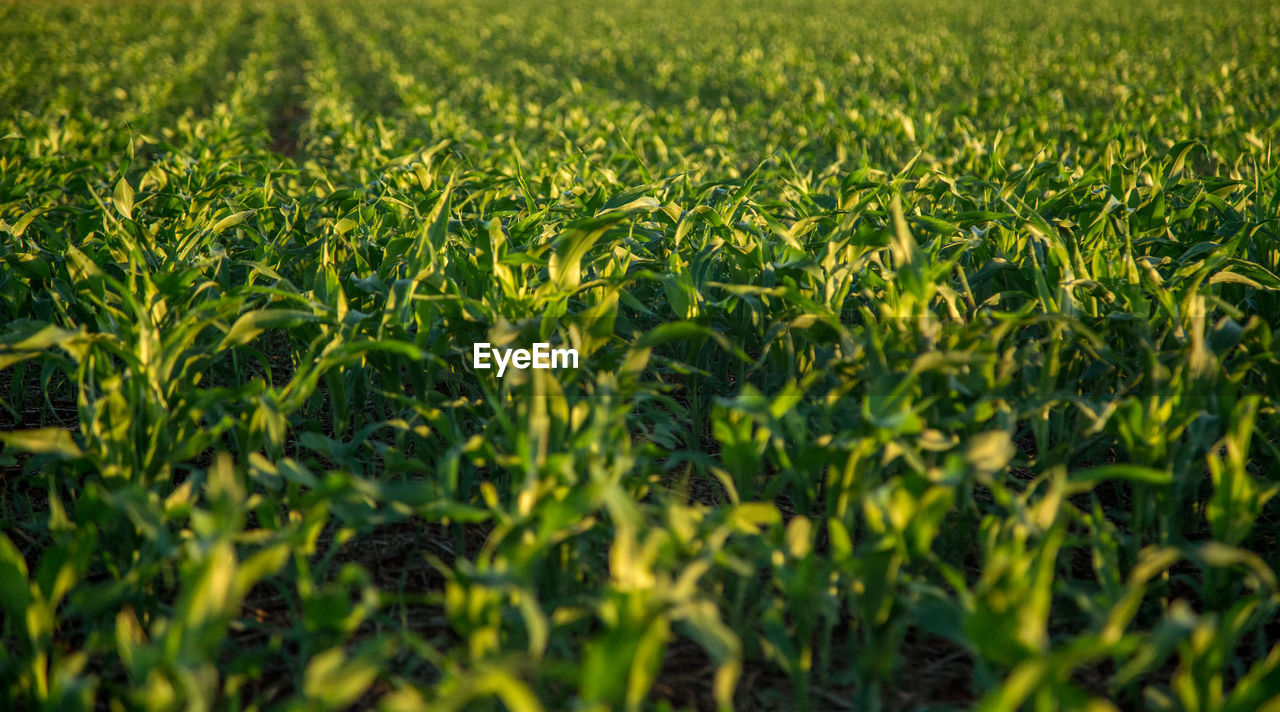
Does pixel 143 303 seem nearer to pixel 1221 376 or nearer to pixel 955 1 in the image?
pixel 1221 376

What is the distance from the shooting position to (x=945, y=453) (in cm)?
190

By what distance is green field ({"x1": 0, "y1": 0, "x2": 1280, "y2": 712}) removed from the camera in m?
1.32

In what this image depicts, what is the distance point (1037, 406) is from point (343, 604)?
54.5 inches

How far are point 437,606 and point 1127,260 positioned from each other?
194cm

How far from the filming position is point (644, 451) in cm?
181

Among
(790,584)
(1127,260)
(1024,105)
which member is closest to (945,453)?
(790,584)

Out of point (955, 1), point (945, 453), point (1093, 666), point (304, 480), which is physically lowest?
point (1093, 666)

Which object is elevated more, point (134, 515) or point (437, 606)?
point (134, 515)

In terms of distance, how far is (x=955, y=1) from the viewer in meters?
22.8

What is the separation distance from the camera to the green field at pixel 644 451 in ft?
4.33

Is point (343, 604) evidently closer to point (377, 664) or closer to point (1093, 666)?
point (377, 664)

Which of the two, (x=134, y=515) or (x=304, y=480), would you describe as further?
(x=304, y=480)

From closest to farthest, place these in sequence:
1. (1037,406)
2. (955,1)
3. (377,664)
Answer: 1. (377,664)
2. (1037,406)
3. (955,1)

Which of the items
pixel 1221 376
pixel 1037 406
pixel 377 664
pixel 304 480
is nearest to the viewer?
pixel 377 664
